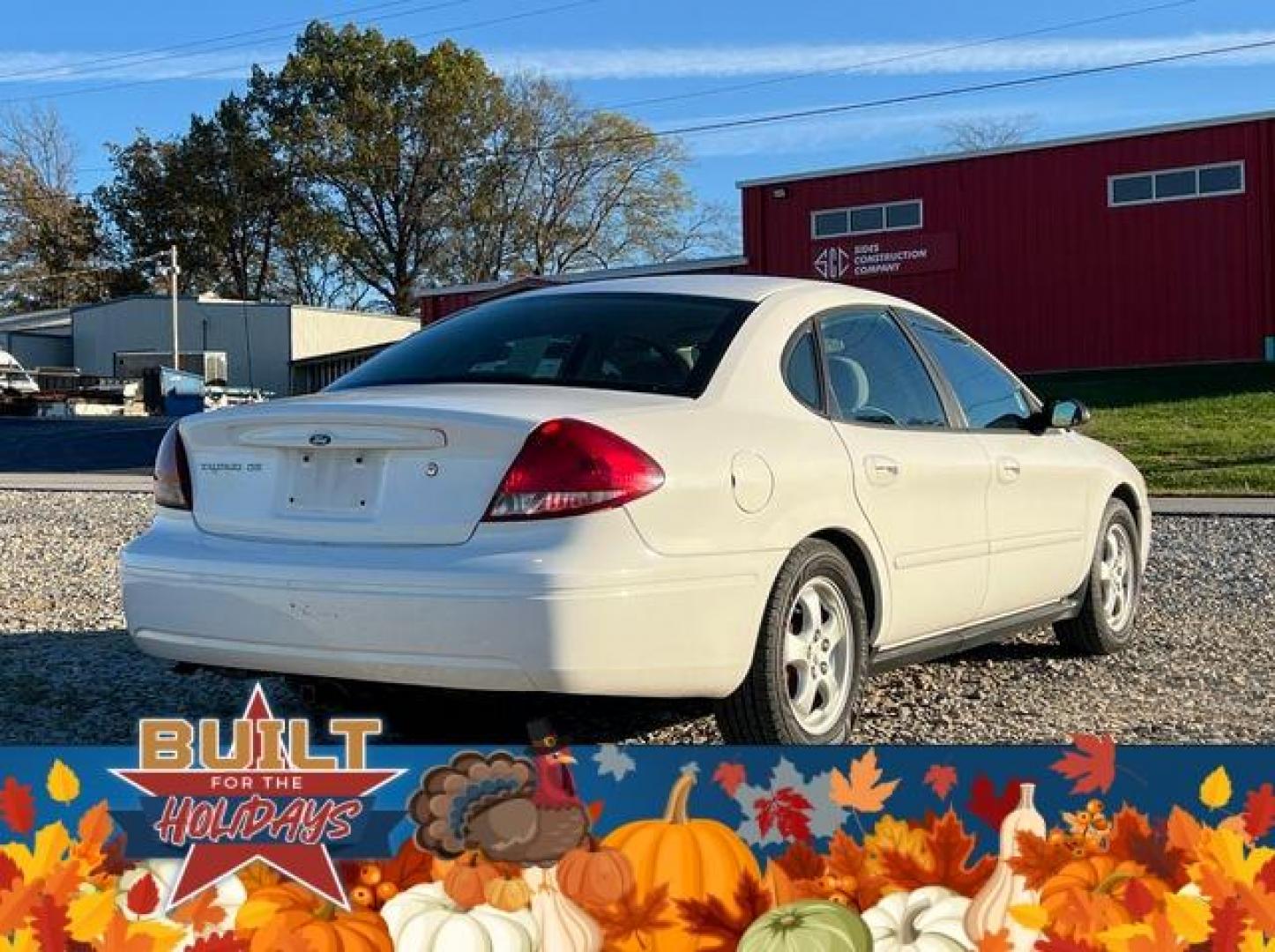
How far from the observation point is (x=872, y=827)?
2.42m

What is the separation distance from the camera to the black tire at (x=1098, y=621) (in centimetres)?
598

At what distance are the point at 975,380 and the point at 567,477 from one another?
2467 mm

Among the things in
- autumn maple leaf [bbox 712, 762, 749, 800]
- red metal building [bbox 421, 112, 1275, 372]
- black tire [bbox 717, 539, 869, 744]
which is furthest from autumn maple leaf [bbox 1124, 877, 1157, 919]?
red metal building [bbox 421, 112, 1275, 372]

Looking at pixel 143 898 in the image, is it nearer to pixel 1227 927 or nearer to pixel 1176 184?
pixel 1227 927

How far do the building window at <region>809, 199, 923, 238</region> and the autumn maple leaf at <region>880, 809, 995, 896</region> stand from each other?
2990cm

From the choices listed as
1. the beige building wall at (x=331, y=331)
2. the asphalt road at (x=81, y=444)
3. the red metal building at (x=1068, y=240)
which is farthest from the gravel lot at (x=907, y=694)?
the beige building wall at (x=331, y=331)

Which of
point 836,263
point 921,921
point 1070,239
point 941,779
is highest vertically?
point 1070,239

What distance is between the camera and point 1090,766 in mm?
2373

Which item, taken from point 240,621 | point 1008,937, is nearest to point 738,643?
point 240,621

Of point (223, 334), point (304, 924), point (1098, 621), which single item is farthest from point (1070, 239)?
point (223, 334)

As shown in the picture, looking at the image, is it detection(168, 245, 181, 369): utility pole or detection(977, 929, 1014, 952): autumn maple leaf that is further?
detection(168, 245, 181, 369): utility pole

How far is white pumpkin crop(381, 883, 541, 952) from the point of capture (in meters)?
2.34

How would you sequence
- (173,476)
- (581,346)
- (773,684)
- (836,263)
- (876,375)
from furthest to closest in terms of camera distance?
(836,263) < (876,375) < (581,346) < (173,476) < (773,684)

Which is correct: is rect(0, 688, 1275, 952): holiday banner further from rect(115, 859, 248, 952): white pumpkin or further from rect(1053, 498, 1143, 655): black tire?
rect(1053, 498, 1143, 655): black tire
